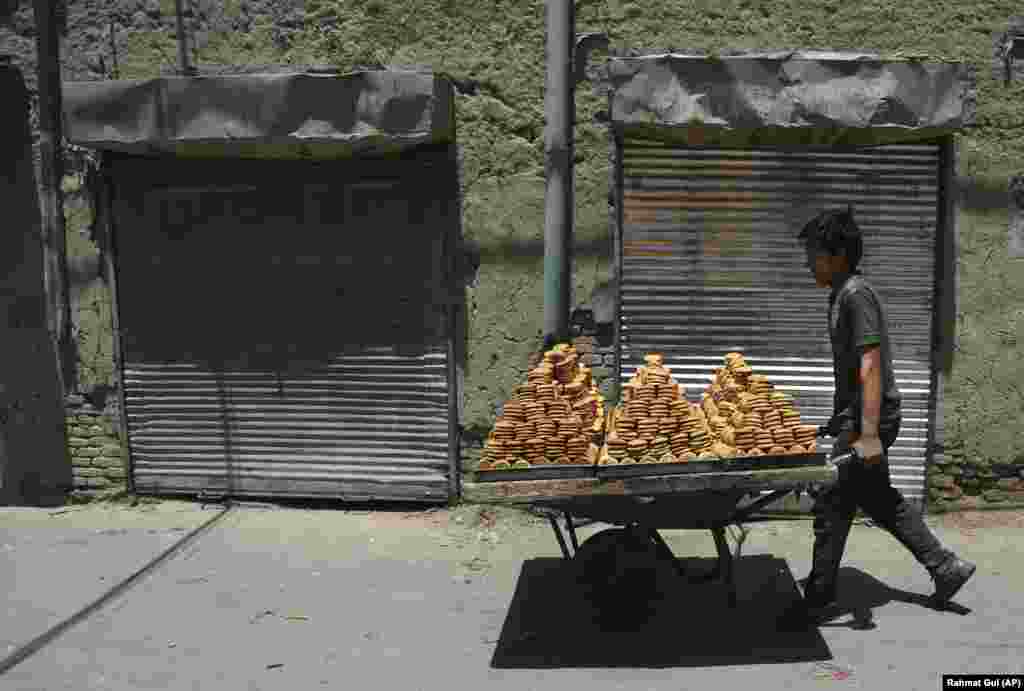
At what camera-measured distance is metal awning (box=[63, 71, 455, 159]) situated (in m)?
5.70

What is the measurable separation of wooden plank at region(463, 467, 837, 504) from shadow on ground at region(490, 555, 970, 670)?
833mm

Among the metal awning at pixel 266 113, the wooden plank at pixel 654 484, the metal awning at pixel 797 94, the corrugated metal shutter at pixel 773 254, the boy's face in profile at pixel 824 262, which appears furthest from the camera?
the corrugated metal shutter at pixel 773 254

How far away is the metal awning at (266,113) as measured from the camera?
5.70 m

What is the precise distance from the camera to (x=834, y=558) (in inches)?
167

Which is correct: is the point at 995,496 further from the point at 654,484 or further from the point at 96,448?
the point at 96,448

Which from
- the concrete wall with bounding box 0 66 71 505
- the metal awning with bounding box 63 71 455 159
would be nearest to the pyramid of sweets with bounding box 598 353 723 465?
the metal awning with bounding box 63 71 455 159

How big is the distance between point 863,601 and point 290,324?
394cm

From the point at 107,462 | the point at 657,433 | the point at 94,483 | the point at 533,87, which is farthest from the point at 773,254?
the point at 94,483

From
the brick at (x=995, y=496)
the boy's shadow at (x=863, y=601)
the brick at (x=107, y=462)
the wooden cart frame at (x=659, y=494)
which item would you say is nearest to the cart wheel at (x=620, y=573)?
the wooden cart frame at (x=659, y=494)

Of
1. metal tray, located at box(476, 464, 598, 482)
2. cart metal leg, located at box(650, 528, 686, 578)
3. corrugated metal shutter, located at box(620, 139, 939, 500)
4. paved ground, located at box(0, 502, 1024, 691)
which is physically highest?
corrugated metal shutter, located at box(620, 139, 939, 500)

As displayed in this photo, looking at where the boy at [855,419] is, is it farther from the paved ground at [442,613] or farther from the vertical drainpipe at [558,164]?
the vertical drainpipe at [558,164]

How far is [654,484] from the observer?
12.3 ft

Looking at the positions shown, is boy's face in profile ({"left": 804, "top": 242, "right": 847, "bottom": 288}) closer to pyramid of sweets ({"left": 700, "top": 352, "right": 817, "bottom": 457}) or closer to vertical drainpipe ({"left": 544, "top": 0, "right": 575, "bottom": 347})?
pyramid of sweets ({"left": 700, "top": 352, "right": 817, "bottom": 457})

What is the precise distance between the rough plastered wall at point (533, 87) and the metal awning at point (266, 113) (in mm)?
337
